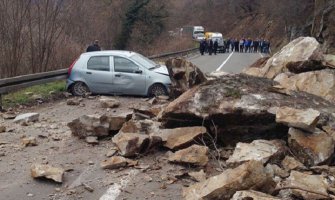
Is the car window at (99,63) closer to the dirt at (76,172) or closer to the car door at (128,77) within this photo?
the car door at (128,77)

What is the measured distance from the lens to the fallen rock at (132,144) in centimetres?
686

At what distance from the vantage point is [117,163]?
6.56 m

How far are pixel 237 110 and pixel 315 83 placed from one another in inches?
149

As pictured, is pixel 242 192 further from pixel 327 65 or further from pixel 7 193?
pixel 327 65

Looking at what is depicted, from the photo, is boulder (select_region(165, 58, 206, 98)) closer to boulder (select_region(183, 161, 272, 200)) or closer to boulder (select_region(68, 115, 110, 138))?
boulder (select_region(68, 115, 110, 138))

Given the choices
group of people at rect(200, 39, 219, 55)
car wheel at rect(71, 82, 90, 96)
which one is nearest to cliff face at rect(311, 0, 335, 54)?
car wheel at rect(71, 82, 90, 96)

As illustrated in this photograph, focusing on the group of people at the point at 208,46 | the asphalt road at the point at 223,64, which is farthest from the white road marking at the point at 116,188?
the group of people at the point at 208,46

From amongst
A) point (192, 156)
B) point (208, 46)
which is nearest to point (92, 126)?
point (192, 156)

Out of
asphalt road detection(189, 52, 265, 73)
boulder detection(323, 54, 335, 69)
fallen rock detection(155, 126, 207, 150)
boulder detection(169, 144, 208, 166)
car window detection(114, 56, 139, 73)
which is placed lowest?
asphalt road detection(189, 52, 265, 73)

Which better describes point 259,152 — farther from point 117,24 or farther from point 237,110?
point 117,24

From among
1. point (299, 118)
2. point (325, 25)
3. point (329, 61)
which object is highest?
point (325, 25)

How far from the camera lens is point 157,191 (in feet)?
18.8

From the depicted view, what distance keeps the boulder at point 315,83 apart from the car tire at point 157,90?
3.77 metres

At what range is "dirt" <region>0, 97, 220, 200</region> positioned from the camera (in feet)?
18.6
